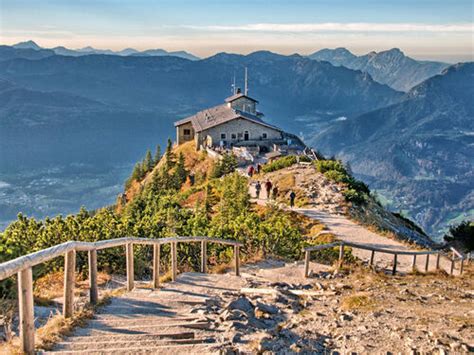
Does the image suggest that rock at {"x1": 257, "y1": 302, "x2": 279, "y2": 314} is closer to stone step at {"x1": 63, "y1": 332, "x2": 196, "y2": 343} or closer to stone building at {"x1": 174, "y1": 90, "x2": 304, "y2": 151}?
stone step at {"x1": 63, "y1": 332, "x2": 196, "y2": 343}

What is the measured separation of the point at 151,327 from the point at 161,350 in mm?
978

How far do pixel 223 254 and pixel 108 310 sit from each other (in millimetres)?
8899

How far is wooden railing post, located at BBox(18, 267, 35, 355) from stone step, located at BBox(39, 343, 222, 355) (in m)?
0.17

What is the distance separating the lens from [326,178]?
35062 mm

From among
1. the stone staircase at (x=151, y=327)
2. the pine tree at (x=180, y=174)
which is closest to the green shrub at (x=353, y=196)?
the pine tree at (x=180, y=174)

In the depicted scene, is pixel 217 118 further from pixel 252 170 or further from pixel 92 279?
pixel 92 279

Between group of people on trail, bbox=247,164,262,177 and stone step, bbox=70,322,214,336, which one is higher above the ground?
stone step, bbox=70,322,214,336

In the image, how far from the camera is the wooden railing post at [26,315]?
225 inches

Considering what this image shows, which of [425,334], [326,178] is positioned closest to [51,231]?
[425,334]

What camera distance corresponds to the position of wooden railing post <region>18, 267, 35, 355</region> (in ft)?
18.8

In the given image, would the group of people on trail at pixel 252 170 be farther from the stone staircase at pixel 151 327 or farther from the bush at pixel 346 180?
the stone staircase at pixel 151 327

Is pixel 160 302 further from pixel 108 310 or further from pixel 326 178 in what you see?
pixel 326 178

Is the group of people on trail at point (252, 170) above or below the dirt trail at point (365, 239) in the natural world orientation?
below

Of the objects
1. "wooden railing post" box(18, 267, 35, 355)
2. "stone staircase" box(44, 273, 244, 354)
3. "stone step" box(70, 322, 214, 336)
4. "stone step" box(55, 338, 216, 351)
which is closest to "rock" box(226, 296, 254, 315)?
"stone staircase" box(44, 273, 244, 354)
